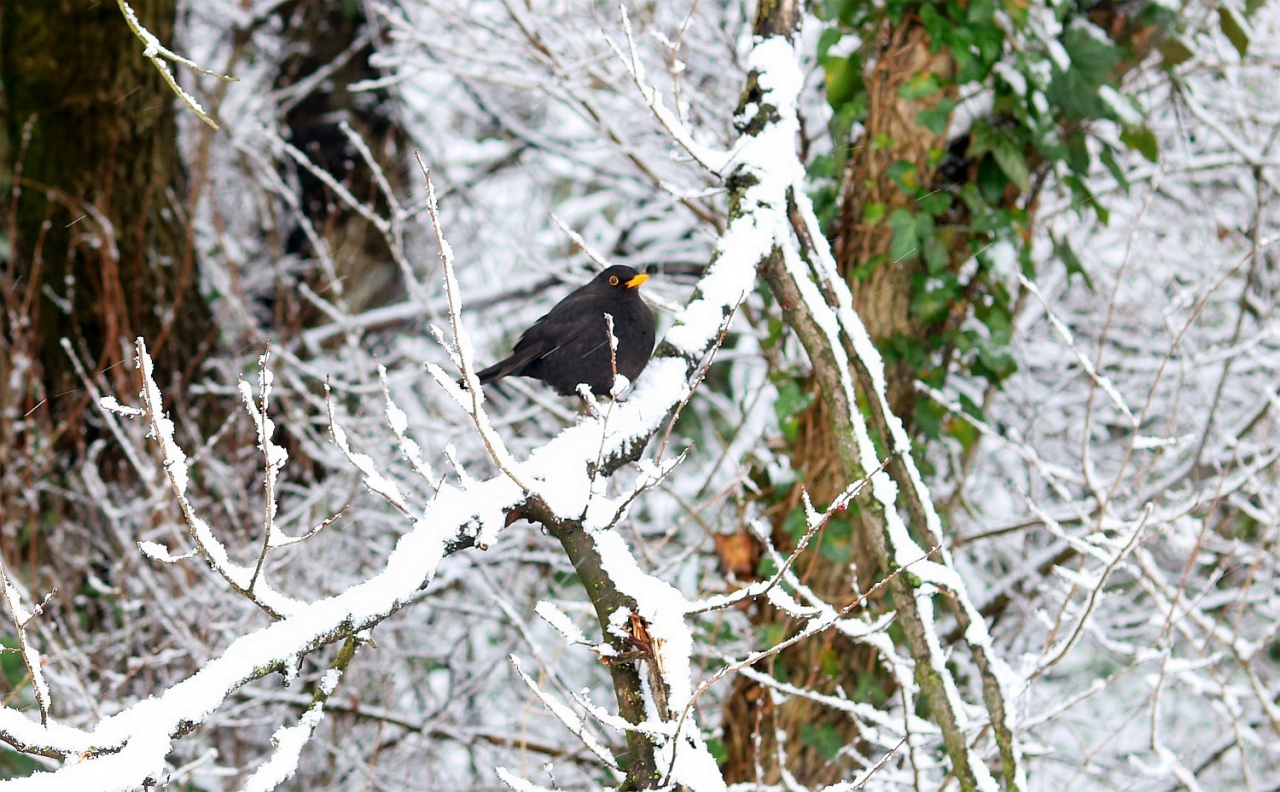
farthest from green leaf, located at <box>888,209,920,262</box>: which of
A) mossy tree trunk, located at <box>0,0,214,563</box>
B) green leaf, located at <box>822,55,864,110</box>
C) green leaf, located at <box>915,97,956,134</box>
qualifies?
mossy tree trunk, located at <box>0,0,214,563</box>

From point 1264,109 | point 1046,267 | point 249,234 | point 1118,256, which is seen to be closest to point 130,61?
point 249,234

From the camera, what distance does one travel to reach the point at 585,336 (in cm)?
289

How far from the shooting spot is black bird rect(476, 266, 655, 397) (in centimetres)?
285

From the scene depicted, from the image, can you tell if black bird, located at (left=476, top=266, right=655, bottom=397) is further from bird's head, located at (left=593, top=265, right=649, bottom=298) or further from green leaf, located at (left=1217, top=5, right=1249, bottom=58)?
green leaf, located at (left=1217, top=5, right=1249, bottom=58)

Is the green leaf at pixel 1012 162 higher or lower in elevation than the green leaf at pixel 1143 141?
lower

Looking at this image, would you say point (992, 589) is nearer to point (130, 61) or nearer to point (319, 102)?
point (130, 61)

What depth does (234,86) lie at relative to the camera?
712 cm

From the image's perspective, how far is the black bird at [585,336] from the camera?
2.85 meters

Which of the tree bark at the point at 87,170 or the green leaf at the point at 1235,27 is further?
the tree bark at the point at 87,170

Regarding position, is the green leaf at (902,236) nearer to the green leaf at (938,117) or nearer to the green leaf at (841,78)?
the green leaf at (938,117)

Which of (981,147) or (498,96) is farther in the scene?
(498,96)

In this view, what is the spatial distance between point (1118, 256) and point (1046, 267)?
86cm

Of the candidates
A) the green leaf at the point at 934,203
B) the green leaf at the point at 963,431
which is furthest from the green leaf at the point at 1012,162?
the green leaf at the point at 963,431

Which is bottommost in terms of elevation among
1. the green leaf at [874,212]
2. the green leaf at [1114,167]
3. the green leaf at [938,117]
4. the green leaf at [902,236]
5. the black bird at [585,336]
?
the black bird at [585,336]
